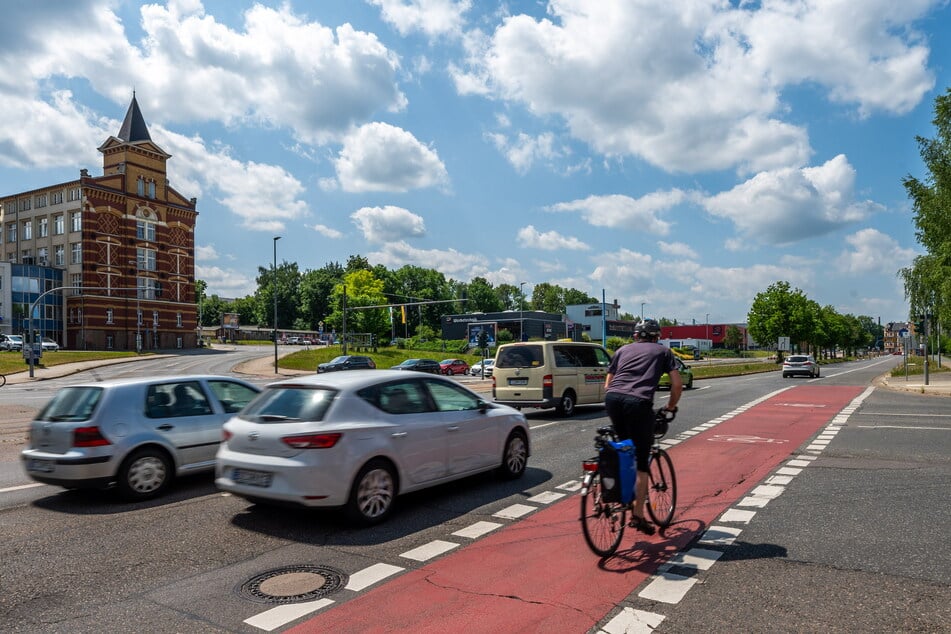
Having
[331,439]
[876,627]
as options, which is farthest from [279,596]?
[876,627]

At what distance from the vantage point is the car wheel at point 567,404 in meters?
15.9

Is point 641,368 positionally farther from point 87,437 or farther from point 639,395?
point 87,437

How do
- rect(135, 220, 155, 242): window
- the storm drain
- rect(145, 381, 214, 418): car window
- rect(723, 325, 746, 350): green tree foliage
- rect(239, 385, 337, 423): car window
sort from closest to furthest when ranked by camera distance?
1. the storm drain
2. rect(239, 385, 337, 423): car window
3. rect(145, 381, 214, 418): car window
4. rect(135, 220, 155, 242): window
5. rect(723, 325, 746, 350): green tree foliage

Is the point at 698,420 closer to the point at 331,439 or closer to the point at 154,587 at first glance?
the point at 331,439

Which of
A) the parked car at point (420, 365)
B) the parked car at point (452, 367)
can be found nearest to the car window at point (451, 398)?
the parked car at point (420, 365)

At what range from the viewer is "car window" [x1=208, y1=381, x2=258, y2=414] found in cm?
850

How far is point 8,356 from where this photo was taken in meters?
51.8

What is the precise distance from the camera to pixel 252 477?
20.3 ft

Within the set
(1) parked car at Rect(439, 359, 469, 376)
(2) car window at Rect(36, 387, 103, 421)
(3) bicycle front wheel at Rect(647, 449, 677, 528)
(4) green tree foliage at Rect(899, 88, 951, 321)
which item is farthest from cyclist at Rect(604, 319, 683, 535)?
(1) parked car at Rect(439, 359, 469, 376)

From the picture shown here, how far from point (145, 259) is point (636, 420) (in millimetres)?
79959

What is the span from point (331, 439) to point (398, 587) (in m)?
1.71

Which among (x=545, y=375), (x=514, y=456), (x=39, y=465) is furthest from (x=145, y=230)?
(x=514, y=456)

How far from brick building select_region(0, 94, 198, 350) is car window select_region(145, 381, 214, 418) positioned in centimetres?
6663

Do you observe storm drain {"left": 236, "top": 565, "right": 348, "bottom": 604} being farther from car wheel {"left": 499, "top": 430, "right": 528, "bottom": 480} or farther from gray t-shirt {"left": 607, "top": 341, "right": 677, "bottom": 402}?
car wheel {"left": 499, "top": 430, "right": 528, "bottom": 480}
